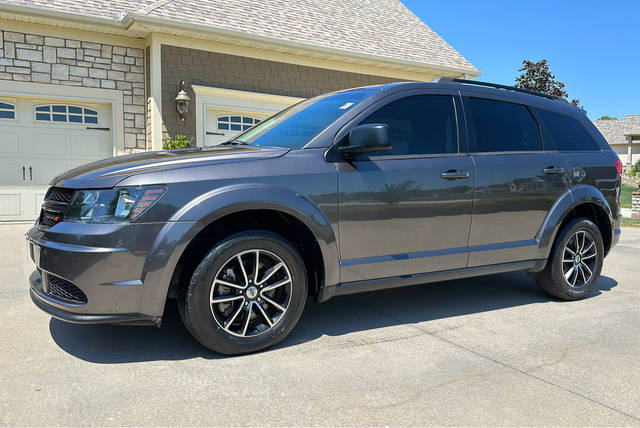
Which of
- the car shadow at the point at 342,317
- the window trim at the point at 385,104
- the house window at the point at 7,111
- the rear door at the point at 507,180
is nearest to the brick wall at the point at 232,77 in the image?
the house window at the point at 7,111

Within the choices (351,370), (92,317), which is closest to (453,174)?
(351,370)

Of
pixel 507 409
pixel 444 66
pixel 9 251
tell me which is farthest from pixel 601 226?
pixel 444 66

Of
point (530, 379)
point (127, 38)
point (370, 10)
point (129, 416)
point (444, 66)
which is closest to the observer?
point (129, 416)

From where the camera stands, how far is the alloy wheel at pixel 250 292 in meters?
3.21

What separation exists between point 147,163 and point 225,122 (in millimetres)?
8461

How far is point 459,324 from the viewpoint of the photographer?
13.3 ft

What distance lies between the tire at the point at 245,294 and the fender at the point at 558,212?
233 cm

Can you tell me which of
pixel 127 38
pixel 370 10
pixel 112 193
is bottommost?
pixel 112 193

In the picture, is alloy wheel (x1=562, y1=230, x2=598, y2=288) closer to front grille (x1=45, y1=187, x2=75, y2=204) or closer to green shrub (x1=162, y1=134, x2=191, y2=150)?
front grille (x1=45, y1=187, x2=75, y2=204)

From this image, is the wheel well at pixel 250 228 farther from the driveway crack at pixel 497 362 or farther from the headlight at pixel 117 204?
the driveway crack at pixel 497 362

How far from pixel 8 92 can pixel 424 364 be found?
947 centimetres

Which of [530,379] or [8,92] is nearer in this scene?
[530,379]

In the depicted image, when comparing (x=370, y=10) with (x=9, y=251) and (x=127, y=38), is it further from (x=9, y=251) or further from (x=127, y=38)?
(x=9, y=251)

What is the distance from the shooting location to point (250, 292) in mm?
3281
